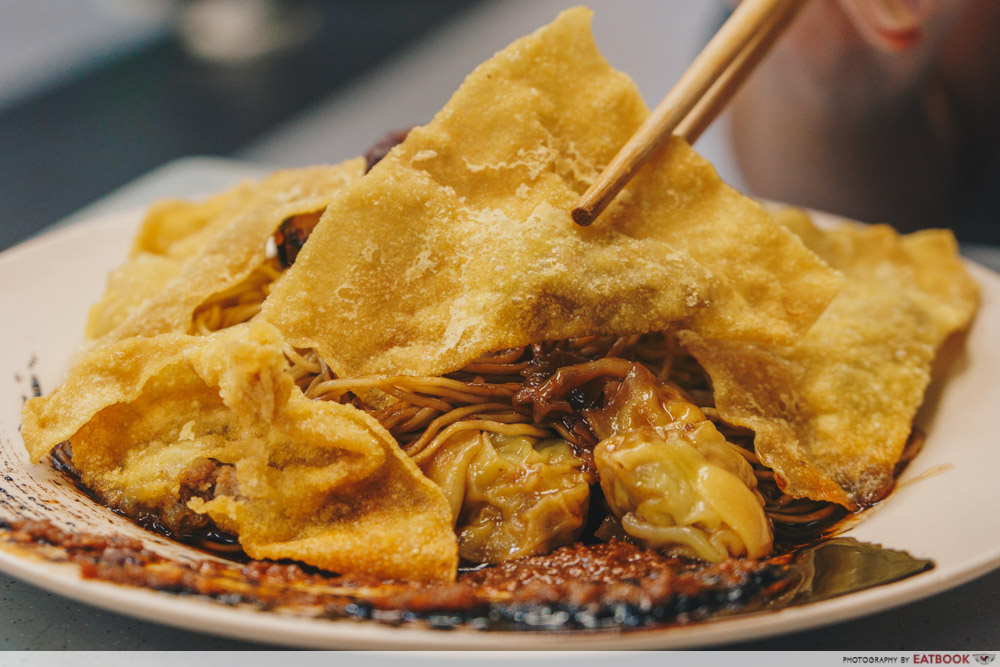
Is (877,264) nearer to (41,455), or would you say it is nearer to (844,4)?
(844,4)

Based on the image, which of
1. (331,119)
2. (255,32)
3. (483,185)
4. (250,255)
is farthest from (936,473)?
(255,32)

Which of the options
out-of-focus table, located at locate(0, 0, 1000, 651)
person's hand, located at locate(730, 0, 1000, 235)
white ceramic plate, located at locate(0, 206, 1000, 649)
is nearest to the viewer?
white ceramic plate, located at locate(0, 206, 1000, 649)

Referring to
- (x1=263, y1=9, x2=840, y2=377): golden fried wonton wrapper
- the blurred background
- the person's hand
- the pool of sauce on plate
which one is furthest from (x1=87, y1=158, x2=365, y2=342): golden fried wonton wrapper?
the blurred background

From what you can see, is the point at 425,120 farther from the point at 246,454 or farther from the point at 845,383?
the point at 246,454

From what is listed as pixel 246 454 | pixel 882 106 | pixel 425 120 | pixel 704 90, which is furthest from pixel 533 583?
pixel 425 120

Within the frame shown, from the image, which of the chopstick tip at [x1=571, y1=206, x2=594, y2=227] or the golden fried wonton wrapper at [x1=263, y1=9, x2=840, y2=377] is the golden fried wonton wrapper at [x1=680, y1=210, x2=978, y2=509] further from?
the chopstick tip at [x1=571, y1=206, x2=594, y2=227]
